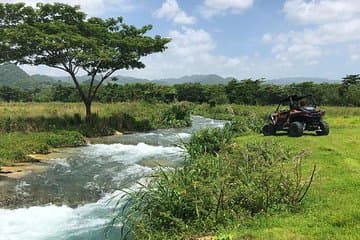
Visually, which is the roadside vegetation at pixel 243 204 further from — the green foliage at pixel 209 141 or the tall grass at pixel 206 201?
the green foliage at pixel 209 141

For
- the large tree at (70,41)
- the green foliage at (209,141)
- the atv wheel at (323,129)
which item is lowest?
the green foliage at (209,141)

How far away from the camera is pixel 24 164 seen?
1570 centimetres

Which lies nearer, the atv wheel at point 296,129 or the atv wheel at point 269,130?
the atv wheel at point 296,129

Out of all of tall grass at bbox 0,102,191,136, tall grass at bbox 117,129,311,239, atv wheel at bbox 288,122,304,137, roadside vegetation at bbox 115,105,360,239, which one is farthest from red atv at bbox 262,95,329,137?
tall grass at bbox 0,102,191,136

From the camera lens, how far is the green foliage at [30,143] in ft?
52.6

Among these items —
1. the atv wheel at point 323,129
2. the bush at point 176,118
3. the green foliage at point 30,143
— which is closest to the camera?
the atv wheel at point 323,129

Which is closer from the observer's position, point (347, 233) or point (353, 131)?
point (347, 233)

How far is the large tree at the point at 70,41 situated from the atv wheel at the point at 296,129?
12.1 m

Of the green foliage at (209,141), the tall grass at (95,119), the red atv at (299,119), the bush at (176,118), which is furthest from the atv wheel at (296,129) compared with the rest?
the bush at (176,118)

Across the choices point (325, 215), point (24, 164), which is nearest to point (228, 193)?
point (325, 215)

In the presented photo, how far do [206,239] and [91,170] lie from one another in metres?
9.14

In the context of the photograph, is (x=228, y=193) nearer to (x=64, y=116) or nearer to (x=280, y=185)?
(x=280, y=185)

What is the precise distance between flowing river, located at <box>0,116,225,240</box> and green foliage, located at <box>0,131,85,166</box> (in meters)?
0.82

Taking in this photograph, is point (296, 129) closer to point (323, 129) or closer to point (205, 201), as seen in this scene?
point (323, 129)
